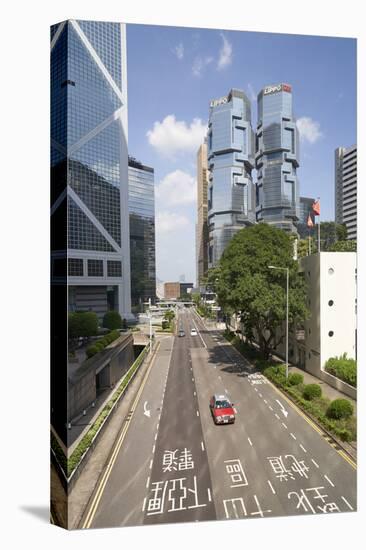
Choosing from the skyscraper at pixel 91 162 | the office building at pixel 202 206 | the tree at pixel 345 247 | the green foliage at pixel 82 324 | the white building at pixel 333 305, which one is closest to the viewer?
the skyscraper at pixel 91 162

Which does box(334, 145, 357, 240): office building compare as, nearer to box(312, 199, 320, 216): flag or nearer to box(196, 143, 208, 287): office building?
box(312, 199, 320, 216): flag

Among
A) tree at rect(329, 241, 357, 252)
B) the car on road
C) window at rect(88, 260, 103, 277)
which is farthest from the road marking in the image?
tree at rect(329, 241, 357, 252)

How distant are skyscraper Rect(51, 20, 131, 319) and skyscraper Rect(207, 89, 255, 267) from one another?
5.06m

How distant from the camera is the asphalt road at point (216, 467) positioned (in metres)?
13.2

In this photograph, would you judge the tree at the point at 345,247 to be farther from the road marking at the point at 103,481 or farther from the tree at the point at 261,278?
the road marking at the point at 103,481

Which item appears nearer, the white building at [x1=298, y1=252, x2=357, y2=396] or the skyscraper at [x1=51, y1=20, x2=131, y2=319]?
the skyscraper at [x1=51, y1=20, x2=131, y2=319]

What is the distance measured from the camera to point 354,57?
595 inches

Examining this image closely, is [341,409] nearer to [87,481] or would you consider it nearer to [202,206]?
[87,481]

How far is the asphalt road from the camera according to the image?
1316 cm

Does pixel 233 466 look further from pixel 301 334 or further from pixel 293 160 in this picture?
pixel 293 160

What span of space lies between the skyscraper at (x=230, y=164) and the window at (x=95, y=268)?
8414 millimetres

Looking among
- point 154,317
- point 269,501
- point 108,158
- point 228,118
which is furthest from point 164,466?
point 228,118

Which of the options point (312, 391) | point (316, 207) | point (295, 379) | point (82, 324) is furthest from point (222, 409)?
point (316, 207)

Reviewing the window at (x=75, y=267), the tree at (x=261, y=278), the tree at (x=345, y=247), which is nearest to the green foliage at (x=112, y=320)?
the window at (x=75, y=267)
